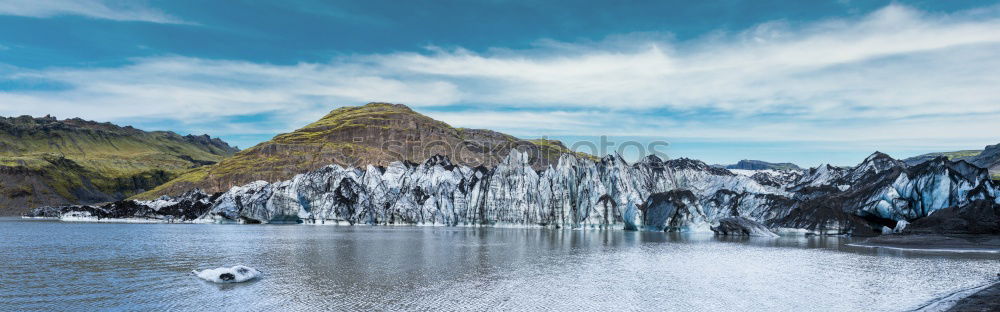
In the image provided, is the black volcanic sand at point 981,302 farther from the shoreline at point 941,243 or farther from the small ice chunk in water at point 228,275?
the small ice chunk in water at point 228,275

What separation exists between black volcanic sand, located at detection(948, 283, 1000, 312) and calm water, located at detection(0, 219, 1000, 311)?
199 cm

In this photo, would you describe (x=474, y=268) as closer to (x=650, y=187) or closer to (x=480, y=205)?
(x=480, y=205)

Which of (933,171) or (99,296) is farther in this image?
(933,171)

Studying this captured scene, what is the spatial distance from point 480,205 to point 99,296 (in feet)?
310

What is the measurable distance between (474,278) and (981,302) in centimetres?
2716

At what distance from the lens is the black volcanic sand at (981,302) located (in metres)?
26.5

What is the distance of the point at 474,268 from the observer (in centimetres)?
4219

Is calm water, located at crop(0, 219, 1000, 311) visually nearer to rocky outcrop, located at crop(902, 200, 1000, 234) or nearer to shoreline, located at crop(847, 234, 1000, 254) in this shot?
shoreline, located at crop(847, 234, 1000, 254)

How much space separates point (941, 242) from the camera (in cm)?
6812

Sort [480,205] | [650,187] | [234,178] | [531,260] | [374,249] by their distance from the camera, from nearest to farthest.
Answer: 1. [531,260]
2. [374,249]
3. [480,205]
4. [650,187]
5. [234,178]

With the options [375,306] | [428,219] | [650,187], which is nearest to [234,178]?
[428,219]

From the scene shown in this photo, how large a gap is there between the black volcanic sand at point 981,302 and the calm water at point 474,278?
1.99 meters

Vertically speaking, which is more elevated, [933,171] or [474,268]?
[933,171]

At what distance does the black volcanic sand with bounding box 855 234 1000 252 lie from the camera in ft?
208
